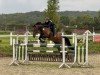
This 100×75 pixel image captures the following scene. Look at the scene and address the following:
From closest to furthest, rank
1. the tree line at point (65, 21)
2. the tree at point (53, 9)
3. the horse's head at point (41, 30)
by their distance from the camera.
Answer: the horse's head at point (41, 30) < the tree at point (53, 9) < the tree line at point (65, 21)

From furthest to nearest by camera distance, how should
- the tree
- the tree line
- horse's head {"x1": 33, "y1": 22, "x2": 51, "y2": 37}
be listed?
the tree line, the tree, horse's head {"x1": 33, "y1": 22, "x2": 51, "y2": 37}

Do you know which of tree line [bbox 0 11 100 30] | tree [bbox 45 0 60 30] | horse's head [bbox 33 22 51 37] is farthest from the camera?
tree line [bbox 0 11 100 30]

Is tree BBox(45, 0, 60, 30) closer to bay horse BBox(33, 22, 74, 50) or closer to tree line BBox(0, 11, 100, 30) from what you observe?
tree line BBox(0, 11, 100, 30)

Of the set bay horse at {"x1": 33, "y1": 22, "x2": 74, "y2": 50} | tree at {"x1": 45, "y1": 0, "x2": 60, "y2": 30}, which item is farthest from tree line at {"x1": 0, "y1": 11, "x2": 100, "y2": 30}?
bay horse at {"x1": 33, "y1": 22, "x2": 74, "y2": 50}

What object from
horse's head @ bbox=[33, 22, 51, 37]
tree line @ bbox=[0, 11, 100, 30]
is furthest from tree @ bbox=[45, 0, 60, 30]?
horse's head @ bbox=[33, 22, 51, 37]

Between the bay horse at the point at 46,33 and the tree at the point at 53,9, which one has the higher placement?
the tree at the point at 53,9

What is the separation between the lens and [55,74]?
14227mm

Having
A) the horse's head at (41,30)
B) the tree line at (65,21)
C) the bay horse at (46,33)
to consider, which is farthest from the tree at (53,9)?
the horse's head at (41,30)

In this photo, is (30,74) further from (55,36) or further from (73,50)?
(55,36)

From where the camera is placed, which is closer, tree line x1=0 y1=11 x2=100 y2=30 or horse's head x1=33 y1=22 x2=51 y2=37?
horse's head x1=33 y1=22 x2=51 y2=37

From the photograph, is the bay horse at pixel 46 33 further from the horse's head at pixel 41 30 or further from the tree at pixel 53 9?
the tree at pixel 53 9

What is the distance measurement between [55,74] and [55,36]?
5.46m

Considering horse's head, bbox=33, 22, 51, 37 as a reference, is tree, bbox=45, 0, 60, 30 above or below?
above

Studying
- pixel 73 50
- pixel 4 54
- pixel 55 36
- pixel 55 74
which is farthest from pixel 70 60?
pixel 4 54
